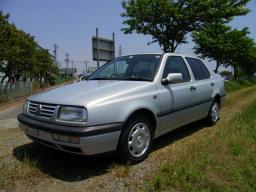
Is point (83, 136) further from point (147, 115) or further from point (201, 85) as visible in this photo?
point (201, 85)

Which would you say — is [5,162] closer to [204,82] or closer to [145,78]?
[145,78]

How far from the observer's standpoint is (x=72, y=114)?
386cm

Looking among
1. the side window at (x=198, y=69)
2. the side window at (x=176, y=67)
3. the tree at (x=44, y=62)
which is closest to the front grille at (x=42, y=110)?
the side window at (x=176, y=67)

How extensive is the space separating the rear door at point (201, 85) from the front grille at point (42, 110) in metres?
2.91

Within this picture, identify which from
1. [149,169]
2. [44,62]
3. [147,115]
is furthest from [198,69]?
[44,62]

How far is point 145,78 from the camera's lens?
4906 mm

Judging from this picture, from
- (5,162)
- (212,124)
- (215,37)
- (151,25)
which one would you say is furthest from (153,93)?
(215,37)

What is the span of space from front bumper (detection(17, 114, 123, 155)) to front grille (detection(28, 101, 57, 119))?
3.8 inches

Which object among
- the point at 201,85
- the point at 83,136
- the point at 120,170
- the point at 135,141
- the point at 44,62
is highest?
the point at 44,62

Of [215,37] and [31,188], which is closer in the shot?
[31,188]

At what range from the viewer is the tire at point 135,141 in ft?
13.7

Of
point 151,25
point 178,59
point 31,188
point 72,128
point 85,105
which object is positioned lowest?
point 31,188

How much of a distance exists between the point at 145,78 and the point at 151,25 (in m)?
10.9

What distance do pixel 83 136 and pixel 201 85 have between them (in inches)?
127
